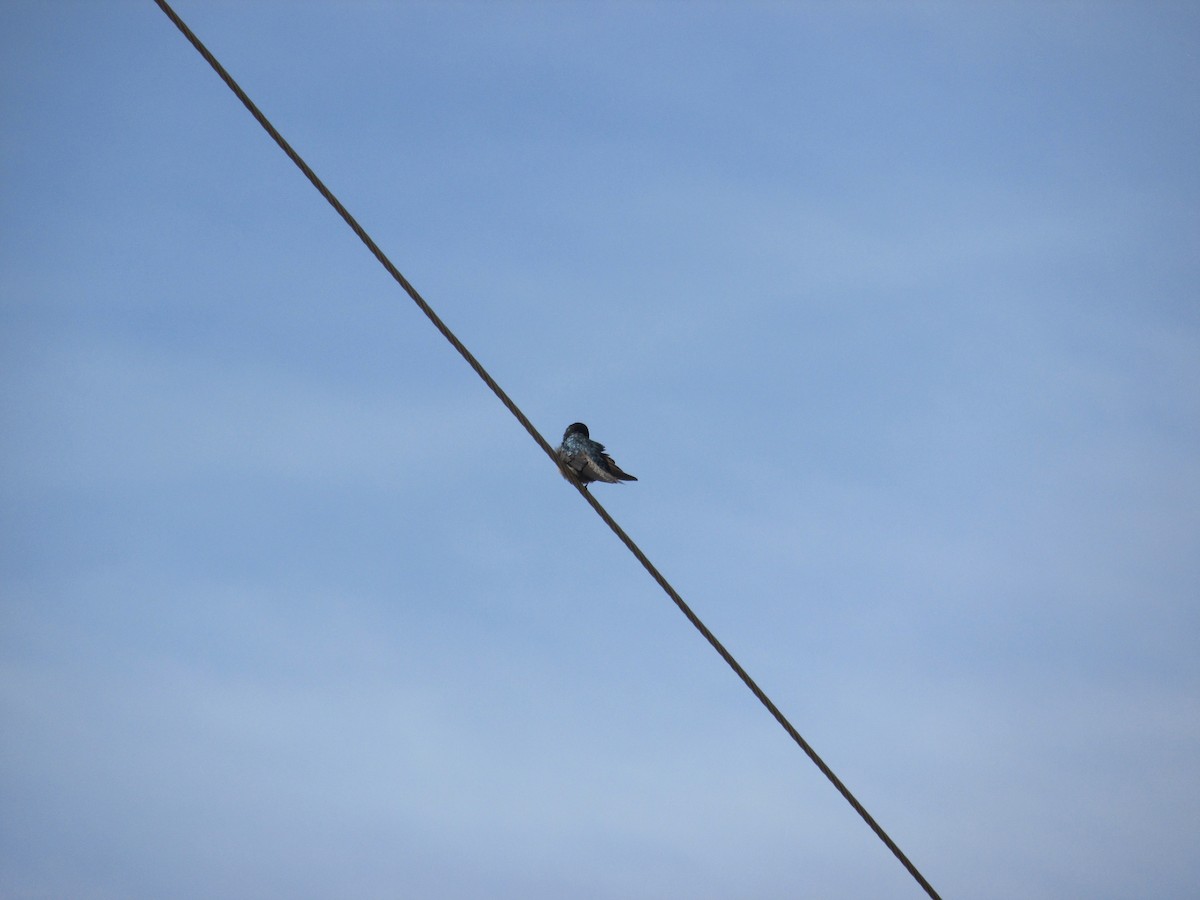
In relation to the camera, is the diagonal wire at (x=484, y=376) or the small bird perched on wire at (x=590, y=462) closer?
the diagonal wire at (x=484, y=376)

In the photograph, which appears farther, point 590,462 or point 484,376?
point 590,462

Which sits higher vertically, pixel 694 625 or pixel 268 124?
pixel 268 124

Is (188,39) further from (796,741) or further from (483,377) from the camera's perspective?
(796,741)

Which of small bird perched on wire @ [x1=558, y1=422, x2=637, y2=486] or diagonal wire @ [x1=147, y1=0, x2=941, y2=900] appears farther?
small bird perched on wire @ [x1=558, y1=422, x2=637, y2=486]

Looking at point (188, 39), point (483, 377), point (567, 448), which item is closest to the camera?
point (188, 39)

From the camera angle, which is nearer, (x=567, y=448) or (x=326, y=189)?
(x=326, y=189)

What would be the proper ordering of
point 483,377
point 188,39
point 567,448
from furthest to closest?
1. point 567,448
2. point 483,377
3. point 188,39

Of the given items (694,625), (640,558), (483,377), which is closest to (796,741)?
(694,625)

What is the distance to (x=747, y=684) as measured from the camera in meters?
8.02

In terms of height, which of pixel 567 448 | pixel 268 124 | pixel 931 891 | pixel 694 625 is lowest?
pixel 931 891

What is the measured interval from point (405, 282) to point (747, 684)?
355cm

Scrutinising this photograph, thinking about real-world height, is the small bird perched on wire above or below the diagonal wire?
above

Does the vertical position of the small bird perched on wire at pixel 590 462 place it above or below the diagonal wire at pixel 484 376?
above

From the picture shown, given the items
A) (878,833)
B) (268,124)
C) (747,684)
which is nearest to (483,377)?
(268,124)
